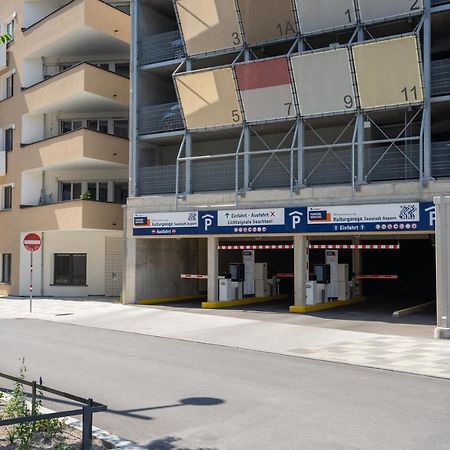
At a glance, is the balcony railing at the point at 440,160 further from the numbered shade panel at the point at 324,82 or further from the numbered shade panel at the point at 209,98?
the numbered shade panel at the point at 209,98

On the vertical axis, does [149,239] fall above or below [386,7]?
below

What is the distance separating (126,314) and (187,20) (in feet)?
37.3

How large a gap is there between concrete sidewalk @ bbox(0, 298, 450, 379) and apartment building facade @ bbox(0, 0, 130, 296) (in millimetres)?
5281

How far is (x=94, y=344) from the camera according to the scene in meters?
15.1

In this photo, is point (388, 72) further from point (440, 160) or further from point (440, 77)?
point (440, 160)

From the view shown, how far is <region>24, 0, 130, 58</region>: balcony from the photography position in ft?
92.1

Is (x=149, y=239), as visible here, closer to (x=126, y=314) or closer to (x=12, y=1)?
(x=126, y=314)

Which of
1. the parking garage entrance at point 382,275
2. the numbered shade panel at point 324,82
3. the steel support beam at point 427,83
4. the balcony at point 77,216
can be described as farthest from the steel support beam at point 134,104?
the steel support beam at point 427,83

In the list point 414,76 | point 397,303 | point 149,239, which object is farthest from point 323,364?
point 149,239

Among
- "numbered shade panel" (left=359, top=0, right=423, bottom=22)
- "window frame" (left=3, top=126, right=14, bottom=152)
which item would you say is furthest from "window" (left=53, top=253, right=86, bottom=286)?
"numbered shade panel" (left=359, top=0, right=423, bottom=22)

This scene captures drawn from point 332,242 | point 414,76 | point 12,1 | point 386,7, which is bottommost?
point 332,242

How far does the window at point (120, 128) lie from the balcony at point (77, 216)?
4.03 meters

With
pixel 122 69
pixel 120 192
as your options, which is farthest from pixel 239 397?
pixel 122 69

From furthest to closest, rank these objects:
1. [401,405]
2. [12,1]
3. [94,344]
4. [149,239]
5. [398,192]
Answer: [12,1], [149,239], [398,192], [94,344], [401,405]
